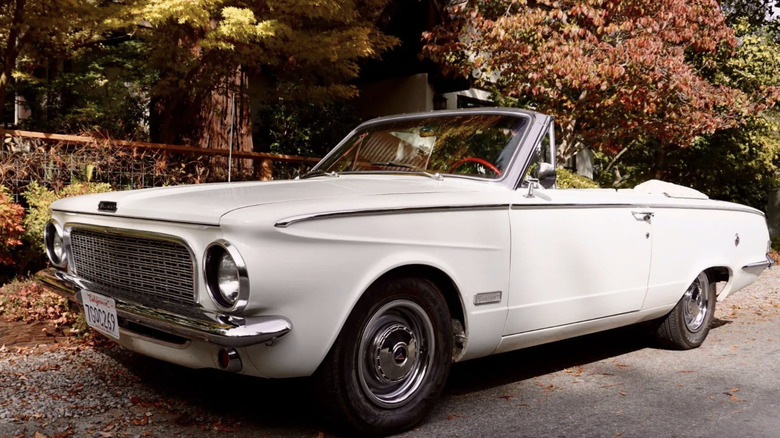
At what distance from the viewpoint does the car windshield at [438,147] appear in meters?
4.10

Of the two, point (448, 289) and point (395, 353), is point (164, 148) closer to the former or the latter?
point (448, 289)

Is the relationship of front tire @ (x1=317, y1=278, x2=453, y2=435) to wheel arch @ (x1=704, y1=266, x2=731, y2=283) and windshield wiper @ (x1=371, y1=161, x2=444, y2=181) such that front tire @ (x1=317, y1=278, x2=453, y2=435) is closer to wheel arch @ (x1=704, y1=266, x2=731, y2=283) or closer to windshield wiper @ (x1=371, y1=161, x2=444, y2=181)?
windshield wiper @ (x1=371, y1=161, x2=444, y2=181)

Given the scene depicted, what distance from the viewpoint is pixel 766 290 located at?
27.0ft

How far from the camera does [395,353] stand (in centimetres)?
323

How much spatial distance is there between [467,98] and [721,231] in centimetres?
1108

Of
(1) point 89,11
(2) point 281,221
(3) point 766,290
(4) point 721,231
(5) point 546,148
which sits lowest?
(3) point 766,290


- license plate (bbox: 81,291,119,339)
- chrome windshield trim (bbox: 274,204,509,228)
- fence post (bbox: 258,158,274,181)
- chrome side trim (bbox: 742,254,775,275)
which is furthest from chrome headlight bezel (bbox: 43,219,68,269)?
fence post (bbox: 258,158,274,181)

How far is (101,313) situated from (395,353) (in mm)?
1399

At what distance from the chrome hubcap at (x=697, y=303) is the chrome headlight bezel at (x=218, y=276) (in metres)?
3.60

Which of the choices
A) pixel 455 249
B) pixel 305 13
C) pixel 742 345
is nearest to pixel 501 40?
pixel 305 13

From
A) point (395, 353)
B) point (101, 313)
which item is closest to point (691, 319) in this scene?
point (395, 353)

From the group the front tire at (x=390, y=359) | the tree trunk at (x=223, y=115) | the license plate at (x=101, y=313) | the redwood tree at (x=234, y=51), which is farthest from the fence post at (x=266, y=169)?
the front tire at (x=390, y=359)

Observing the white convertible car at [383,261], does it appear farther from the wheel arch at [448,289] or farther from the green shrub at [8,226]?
the green shrub at [8,226]

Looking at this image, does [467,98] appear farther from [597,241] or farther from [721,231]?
[597,241]
